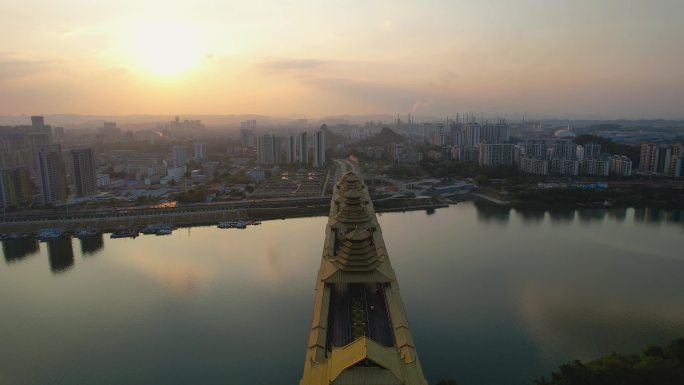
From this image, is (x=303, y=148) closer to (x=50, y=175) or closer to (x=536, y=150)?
(x=536, y=150)

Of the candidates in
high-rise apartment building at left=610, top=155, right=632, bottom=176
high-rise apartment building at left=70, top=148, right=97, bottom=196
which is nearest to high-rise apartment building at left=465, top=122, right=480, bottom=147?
high-rise apartment building at left=610, top=155, right=632, bottom=176

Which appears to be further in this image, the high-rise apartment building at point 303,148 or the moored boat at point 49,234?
the high-rise apartment building at point 303,148

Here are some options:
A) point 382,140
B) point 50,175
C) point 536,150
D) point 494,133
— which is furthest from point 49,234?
point 494,133

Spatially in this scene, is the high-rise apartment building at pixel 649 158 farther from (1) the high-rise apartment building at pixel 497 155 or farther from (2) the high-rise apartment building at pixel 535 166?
(1) the high-rise apartment building at pixel 497 155

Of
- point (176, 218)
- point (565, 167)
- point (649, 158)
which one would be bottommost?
point (176, 218)

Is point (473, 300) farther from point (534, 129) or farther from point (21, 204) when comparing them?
point (534, 129)

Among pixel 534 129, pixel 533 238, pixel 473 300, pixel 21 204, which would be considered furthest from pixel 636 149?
pixel 534 129

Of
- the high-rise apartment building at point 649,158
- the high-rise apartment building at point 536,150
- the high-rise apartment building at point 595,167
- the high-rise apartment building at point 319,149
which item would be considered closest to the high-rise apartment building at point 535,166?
the high-rise apartment building at point 595,167
